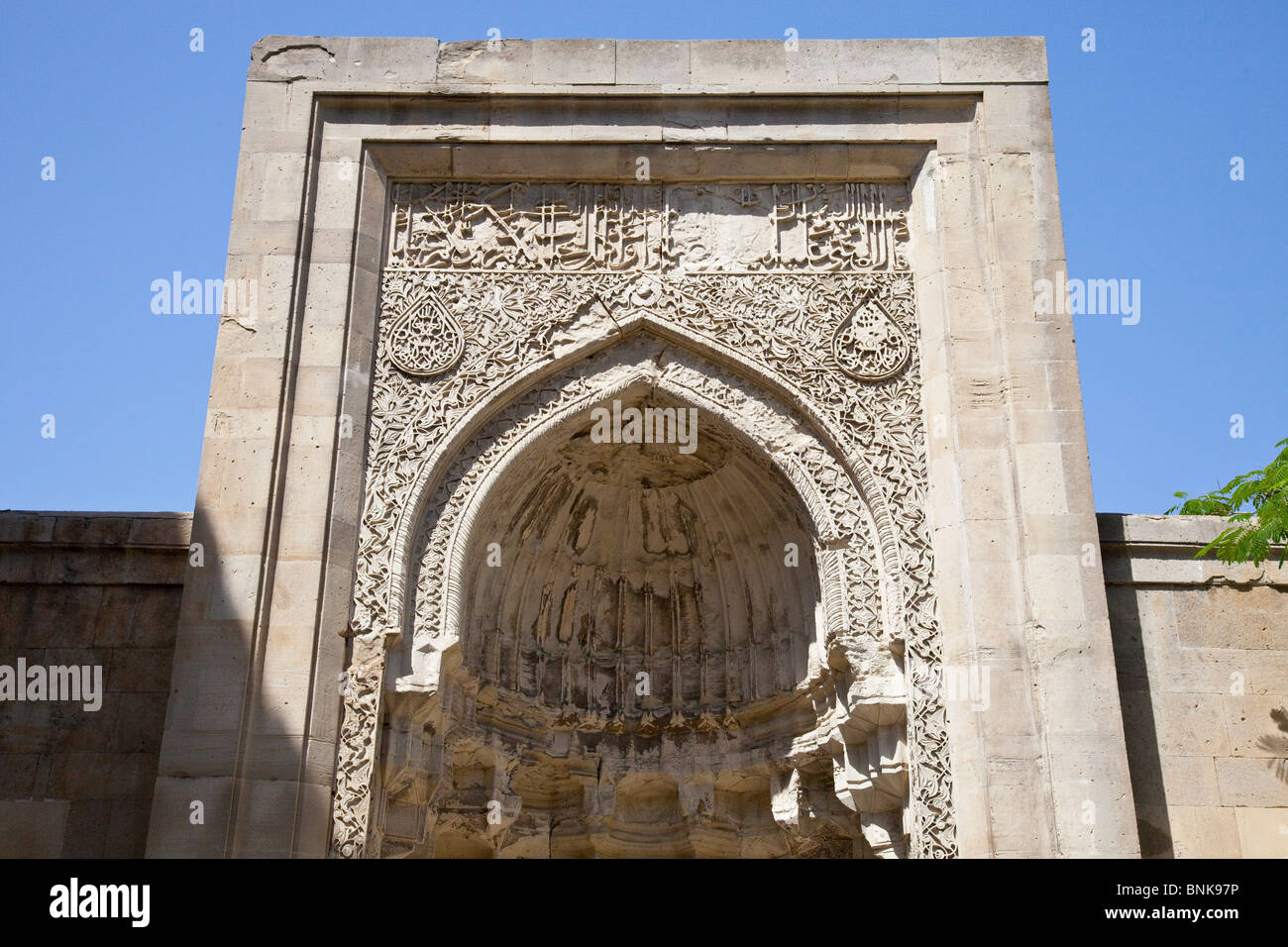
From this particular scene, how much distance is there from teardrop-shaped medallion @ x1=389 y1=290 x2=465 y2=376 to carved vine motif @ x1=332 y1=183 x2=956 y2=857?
0.11 feet

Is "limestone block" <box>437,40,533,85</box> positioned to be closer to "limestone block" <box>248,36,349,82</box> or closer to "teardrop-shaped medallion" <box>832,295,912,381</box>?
"limestone block" <box>248,36,349,82</box>

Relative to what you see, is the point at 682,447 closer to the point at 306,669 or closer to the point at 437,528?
the point at 437,528

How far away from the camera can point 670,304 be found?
10391 mm

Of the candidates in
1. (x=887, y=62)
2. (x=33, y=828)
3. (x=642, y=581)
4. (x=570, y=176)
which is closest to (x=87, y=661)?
(x=33, y=828)

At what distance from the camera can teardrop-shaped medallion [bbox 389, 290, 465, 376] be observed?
33.4ft

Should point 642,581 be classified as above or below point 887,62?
below

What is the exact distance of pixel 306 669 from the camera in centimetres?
909

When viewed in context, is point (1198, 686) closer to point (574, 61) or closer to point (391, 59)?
point (574, 61)

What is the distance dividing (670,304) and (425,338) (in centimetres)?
178

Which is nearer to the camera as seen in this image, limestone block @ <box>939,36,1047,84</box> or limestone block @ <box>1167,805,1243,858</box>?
limestone block @ <box>1167,805,1243,858</box>

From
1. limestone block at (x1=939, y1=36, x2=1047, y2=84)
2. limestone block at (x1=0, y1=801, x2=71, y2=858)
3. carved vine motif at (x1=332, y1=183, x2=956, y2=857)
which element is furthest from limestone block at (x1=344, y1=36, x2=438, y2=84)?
limestone block at (x1=0, y1=801, x2=71, y2=858)
